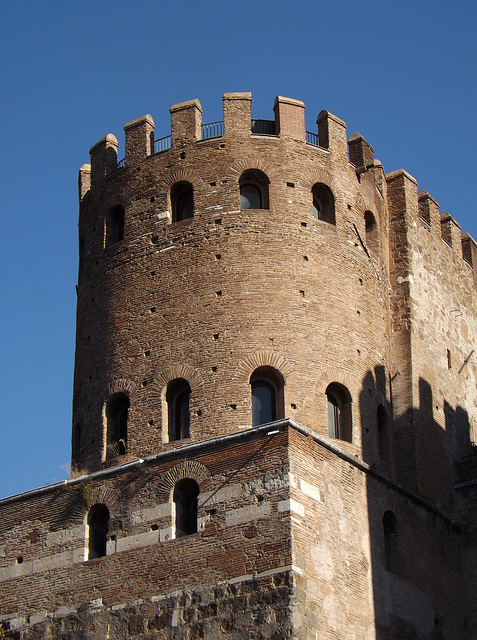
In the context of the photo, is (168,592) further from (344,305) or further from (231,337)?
(344,305)

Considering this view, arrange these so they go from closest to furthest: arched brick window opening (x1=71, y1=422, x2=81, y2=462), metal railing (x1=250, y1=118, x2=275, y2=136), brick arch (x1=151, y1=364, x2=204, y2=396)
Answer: brick arch (x1=151, y1=364, x2=204, y2=396) < arched brick window opening (x1=71, y1=422, x2=81, y2=462) < metal railing (x1=250, y1=118, x2=275, y2=136)

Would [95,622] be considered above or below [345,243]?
below

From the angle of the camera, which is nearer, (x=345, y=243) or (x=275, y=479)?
(x=275, y=479)

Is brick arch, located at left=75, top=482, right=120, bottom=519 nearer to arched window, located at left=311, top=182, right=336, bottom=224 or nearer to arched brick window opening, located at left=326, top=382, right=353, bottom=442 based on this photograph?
arched brick window opening, located at left=326, top=382, right=353, bottom=442

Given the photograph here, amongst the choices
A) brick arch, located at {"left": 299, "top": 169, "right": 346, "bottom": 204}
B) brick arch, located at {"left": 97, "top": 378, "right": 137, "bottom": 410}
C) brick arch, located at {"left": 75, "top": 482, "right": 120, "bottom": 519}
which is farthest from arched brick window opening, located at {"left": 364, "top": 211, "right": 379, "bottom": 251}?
brick arch, located at {"left": 75, "top": 482, "right": 120, "bottom": 519}

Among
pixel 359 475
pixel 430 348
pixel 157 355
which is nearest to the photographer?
pixel 359 475

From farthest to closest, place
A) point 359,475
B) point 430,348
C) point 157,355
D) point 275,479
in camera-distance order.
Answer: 1. point 430,348
2. point 157,355
3. point 359,475
4. point 275,479

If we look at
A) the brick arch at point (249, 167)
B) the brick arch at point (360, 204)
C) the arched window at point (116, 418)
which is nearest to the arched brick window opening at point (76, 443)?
the arched window at point (116, 418)

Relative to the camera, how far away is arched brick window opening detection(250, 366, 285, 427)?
22609 millimetres

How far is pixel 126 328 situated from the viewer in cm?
2416

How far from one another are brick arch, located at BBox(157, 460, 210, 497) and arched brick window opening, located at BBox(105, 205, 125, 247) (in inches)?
240

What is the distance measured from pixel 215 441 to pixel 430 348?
715 centimetres

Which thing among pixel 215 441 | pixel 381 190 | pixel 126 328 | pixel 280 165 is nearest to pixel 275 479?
pixel 215 441

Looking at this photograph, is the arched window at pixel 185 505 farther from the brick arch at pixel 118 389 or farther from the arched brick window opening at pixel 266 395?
the brick arch at pixel 118 389
